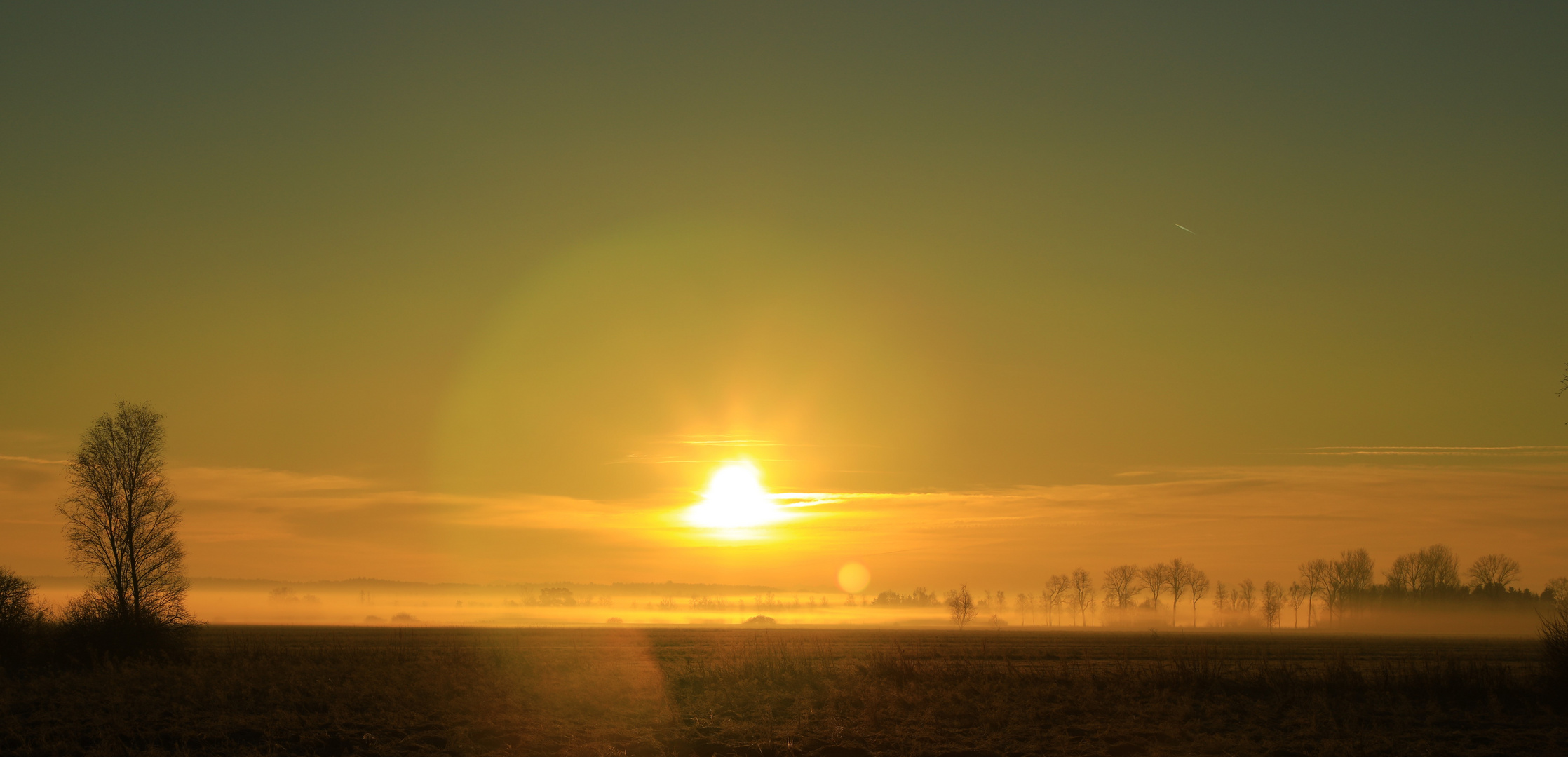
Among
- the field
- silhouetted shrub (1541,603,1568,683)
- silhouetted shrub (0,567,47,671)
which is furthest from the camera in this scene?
silhouetted shrub (0,567,47,671)

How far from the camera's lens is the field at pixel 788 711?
21.3 m

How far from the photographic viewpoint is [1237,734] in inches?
870

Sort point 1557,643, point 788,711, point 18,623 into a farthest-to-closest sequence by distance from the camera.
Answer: point 18,623 < point 1557,643 < point 788,711

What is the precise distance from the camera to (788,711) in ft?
82.4

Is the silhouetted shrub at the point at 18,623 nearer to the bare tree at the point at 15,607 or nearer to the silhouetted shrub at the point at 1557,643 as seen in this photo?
the bare tree at the point at 15,607

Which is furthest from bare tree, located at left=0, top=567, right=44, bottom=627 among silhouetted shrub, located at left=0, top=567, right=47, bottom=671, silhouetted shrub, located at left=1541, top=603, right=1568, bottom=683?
silhouetted shrub, located at left=1541, top=603, right=1568, bottom=683

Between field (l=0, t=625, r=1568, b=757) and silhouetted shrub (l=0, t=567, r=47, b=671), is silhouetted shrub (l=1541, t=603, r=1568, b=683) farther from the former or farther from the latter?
silhouetted shrub (l=0, t=567, r=47, b=671)

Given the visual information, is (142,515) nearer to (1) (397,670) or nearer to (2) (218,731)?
(1) (397,670)

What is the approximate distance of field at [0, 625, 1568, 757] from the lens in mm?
21281

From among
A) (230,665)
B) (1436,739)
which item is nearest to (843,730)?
(1436,739)

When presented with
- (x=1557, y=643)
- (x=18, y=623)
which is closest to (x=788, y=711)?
(x=1557, y=643)

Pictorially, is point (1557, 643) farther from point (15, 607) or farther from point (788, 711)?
point (15, 607)

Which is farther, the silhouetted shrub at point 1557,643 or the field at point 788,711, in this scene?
the silhouetted shrub at point 1557,643

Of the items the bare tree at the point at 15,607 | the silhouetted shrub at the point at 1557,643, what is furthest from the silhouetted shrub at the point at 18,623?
the silhouetted shrub at the point at 1557,643
